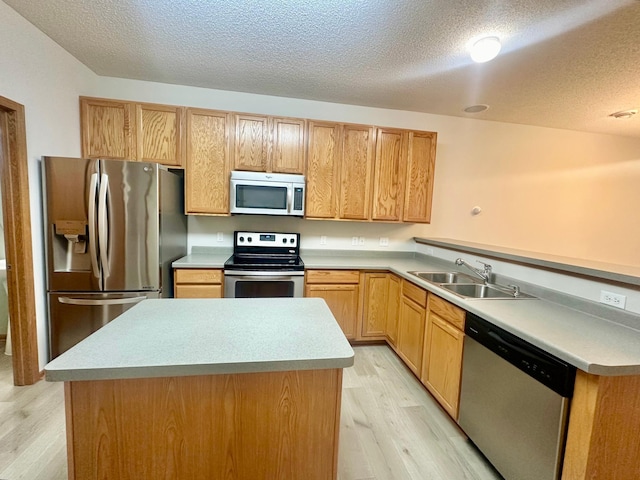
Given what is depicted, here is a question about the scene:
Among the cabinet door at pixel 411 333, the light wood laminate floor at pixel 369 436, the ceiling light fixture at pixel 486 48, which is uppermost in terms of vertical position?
the ceiling light fixture at pixel 486 48

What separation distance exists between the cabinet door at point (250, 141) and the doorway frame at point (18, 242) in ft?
5.04

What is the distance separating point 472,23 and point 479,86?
103cm

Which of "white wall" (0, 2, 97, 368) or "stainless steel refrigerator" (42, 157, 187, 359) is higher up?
"white wall" (0, 2, 97, 368)

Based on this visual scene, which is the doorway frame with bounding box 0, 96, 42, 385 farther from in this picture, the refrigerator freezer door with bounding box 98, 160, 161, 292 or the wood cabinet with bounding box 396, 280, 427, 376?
the wood cabinet with bounding box 396, 280, 427, 376

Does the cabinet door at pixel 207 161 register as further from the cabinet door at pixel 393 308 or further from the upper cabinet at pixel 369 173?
the cabinet door at pixel 393 308

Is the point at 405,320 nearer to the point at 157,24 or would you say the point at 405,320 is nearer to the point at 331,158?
the point at 331,158

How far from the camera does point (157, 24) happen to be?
200cm

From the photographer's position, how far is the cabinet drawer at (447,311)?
188 centimetres

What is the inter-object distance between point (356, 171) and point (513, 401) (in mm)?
2311

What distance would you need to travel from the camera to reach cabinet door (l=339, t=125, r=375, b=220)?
9.92ft

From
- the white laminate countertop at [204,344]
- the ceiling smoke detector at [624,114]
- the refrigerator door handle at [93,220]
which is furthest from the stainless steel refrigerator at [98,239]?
the ceiling smoke detector at [624,114]

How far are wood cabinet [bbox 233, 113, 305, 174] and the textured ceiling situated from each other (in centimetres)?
39

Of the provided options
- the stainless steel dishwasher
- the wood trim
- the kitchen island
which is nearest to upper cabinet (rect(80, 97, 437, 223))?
the stainless steel dishwasher

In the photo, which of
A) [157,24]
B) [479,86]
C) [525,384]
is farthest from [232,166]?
[525,384]
